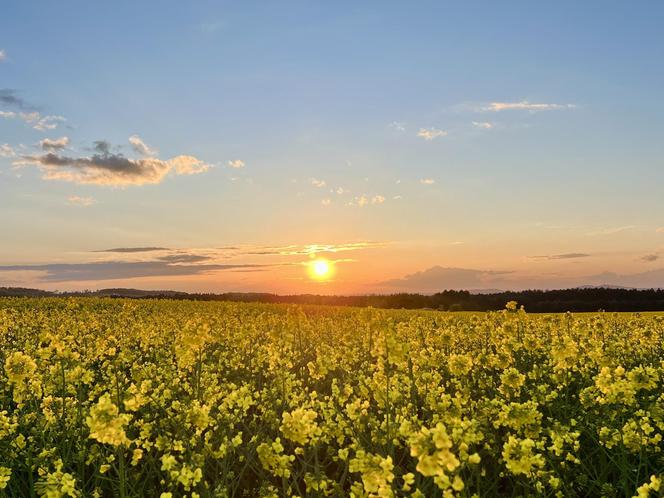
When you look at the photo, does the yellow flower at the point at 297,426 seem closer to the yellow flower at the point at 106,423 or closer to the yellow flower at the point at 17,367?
the yellow flower at the point at 106,423

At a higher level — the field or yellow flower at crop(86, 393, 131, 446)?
yellow flower at crop(86, 393, 131, 446)

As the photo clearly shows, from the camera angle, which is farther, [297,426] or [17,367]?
[17,367]

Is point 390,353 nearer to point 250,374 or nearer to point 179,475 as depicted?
point 179,475

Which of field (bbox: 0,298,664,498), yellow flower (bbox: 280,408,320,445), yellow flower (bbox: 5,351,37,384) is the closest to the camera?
yellow flower (bbox: 280,408,320,445)

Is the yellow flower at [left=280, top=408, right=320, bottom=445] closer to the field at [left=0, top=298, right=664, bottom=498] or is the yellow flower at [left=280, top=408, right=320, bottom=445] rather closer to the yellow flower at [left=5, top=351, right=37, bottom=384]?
the field at [left=0, top=298, right=664, bottom=498]

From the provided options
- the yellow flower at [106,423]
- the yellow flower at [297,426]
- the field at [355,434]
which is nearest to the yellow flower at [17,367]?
the field at [355,434]

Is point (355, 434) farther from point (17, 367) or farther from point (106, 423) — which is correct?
point (17, 367)

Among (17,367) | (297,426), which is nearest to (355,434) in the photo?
(297,426)

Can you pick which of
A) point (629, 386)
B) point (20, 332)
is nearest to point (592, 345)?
point (629, 386)

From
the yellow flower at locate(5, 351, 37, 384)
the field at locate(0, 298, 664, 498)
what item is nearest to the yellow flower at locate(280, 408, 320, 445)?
the field at locate(0, 298, 664, 498)

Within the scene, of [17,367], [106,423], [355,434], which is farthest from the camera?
[355,434]

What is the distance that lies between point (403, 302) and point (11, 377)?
49.9 metres

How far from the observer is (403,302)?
5431cm

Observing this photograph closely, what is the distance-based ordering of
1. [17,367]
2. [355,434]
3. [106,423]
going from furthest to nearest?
[355,434] → [17,367] → [106,423]
